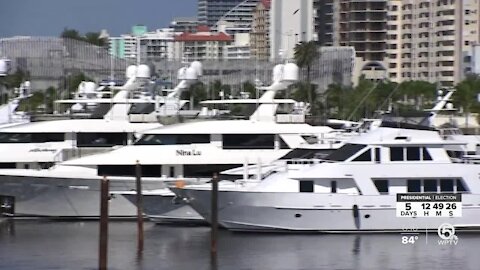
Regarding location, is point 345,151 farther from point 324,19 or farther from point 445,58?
point 324,19

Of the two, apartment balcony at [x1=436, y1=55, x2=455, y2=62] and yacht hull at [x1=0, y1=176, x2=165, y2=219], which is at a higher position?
apartment balcony at [x1=436, y1=55, x2=455, y2=62]

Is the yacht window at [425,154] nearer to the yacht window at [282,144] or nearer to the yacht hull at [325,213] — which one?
the yacht hull at [325,213]

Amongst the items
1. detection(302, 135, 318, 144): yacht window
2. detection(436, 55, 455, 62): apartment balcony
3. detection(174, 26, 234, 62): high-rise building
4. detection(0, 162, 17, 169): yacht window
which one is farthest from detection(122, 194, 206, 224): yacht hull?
detection(174, 26, 234, 62): high-rise building

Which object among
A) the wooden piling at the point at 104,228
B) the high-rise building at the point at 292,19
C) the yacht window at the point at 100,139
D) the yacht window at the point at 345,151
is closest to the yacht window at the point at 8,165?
the yacht window at the point at 100,139

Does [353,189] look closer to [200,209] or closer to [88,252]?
[200,209]

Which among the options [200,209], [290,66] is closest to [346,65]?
[290,66]

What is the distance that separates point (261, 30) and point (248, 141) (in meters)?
102

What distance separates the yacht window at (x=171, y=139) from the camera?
1730 inches

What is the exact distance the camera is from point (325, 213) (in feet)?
125

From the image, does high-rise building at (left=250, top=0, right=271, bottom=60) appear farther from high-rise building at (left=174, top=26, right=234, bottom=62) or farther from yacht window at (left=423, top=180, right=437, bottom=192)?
yacht window at (left=423, top=180, right=437, bottom=192)

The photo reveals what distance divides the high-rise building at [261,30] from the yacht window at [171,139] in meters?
87.9

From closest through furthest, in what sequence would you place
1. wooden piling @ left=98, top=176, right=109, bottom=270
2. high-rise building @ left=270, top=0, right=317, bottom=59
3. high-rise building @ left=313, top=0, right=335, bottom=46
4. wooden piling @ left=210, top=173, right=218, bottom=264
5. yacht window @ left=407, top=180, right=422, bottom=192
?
wooden piling @ left=98, top=176, right=109, bottom=270
wooden piling @ left=210, top=173, right=218, bottom=264
yacht window @ left=407, top=180, right=422, bottom=192
high-rise building @ left=270, top=0, right=317, bottom=59
high-rise building @ left=313, top=0, right=335, bottom=46

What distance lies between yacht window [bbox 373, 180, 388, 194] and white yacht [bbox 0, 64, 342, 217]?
5.95m

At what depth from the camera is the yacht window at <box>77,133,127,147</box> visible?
46.0 meters
